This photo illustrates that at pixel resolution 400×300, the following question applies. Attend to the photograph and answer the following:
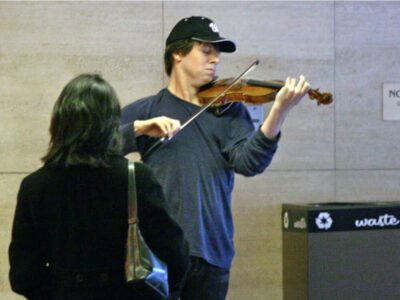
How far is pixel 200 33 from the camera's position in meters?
3.19

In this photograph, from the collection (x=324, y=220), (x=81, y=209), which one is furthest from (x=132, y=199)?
(x=324, y=220)

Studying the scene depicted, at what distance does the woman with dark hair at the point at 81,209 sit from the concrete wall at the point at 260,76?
216 centimetres

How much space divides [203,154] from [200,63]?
43 centimetres

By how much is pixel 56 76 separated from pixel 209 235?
1803 millimetres

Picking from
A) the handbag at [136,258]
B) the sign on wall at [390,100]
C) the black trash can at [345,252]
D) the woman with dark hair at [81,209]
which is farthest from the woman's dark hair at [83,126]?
the sign on wall at [390,100]

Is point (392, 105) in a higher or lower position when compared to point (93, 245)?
higher

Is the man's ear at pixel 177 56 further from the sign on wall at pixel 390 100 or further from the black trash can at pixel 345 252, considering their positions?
the sign on wall at pixel 390 100

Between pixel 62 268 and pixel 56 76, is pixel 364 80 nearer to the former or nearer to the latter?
pixel 56 76

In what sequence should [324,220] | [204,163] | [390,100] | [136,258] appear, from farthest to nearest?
[390,100], [324,220], [204,163], [136,258]

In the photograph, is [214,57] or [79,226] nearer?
[79,226]

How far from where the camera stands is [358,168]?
462 centimetres

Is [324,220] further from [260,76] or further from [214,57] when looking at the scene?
[214,57]

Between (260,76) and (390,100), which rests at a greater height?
(260,76)

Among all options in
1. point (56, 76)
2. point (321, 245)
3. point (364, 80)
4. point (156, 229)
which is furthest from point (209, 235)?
point (364, 80)
